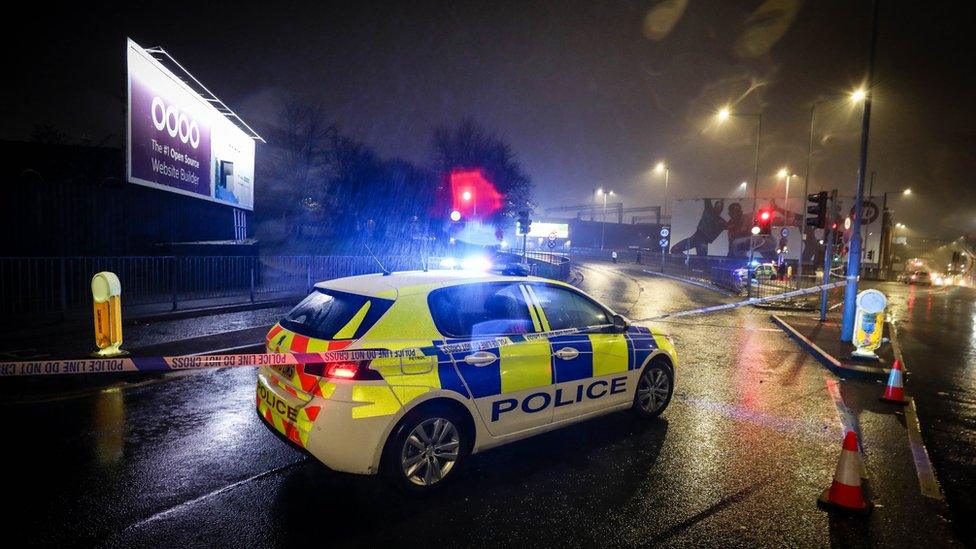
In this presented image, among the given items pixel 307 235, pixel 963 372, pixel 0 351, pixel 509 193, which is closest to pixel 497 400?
pixel 0 351

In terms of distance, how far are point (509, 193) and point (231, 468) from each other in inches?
1781

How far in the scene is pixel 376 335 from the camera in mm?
3699

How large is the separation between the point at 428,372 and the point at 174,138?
1508cm

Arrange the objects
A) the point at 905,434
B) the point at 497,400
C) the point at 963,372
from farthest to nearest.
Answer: the point at 963,372
the point at 905,434
the point at 497,400

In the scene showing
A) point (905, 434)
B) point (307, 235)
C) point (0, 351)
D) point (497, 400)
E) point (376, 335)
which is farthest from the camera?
point (307, 235)

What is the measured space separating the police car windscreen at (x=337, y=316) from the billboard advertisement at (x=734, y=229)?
1990 inches

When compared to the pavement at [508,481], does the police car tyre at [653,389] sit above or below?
above

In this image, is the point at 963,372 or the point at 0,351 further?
the point at 963,372

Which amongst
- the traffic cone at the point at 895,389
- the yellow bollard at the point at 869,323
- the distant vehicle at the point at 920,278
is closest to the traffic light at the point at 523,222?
the yellow bollard at the point at 869,323

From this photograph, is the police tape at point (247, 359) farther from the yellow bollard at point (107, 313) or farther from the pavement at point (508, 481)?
the yellow bollard at point (107, 313)

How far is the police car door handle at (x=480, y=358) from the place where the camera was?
13.0 feet

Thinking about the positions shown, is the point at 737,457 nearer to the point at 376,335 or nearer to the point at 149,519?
the point at 376,335

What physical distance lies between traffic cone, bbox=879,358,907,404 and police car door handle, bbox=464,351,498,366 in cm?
583

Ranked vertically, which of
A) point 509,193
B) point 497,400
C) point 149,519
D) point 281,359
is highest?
point 509,193
